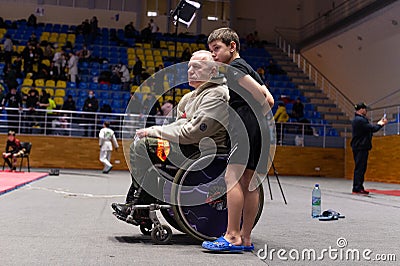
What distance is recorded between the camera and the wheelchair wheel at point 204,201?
3785 millimetres

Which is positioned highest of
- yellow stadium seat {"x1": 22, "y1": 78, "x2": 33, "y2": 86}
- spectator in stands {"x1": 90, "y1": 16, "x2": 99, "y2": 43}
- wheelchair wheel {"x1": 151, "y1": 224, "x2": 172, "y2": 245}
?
spectator in stands {"x1": 90, "y1": 16, "x2": 99, "y2": 43}

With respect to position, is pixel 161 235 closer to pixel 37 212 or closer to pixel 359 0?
pixel 37 212

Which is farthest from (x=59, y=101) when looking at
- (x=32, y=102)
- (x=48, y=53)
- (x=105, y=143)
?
(x=105, y=143)

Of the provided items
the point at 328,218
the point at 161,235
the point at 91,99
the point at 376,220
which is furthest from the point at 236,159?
the point at 91,99

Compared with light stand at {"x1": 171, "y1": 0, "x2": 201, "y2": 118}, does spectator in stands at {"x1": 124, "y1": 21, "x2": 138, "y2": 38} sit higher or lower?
higher

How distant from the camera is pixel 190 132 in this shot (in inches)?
142

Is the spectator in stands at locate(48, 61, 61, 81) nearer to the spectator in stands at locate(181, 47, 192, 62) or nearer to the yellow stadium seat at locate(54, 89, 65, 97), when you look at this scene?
the yellow stadium seat at locate(54, 89, 65, 97)

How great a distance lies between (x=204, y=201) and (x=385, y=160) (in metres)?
13.3

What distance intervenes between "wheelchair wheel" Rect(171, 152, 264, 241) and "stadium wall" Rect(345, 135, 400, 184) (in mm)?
12413

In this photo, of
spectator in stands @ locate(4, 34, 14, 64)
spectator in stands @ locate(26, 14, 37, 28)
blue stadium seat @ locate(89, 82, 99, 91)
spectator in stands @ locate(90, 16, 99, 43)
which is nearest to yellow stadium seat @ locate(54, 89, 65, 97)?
blue stadium seat @ locate(89, 82, 99, 91)

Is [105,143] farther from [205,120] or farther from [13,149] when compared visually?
[205,120]

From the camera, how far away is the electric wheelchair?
377 cm

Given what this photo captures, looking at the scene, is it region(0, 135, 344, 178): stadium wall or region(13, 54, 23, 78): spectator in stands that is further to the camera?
region(13, 54, 23, 78): spectator in stands

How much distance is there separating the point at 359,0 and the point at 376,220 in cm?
1581
